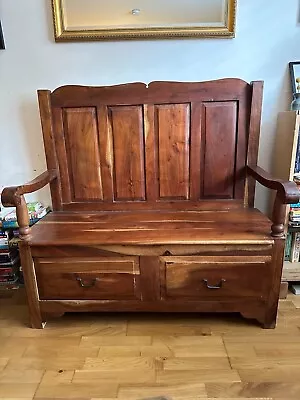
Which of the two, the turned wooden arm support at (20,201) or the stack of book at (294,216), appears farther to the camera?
the stack of book at (294,216)

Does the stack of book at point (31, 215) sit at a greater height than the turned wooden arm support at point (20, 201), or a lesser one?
lesser

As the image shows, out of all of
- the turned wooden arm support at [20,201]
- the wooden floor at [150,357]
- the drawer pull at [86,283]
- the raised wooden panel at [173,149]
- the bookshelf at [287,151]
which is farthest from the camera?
the raised wooden panel at [173,149]

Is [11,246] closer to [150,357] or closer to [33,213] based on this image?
[33,213]

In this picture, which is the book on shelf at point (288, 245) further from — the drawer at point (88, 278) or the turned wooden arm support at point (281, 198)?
the drawer at point (88, 278)

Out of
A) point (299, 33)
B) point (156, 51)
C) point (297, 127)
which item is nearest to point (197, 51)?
point (156, 51)

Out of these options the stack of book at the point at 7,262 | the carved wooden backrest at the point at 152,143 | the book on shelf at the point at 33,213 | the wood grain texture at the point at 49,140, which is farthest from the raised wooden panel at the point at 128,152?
the stack of book at the point at 7,262

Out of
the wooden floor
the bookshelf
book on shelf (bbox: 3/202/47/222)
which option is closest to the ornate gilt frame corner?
the bookshelf

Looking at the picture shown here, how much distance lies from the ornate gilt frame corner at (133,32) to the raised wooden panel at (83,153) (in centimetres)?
39

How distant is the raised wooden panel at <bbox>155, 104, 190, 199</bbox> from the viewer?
1594 millimetres

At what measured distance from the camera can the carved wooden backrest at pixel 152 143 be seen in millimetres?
1573

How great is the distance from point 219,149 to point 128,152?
0.50 m

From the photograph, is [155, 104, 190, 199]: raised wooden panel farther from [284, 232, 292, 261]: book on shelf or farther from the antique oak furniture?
[284, 232, 292, 261]: book on shelf

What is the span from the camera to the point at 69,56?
164cm

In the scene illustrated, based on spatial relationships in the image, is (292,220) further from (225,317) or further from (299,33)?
(299,33)
